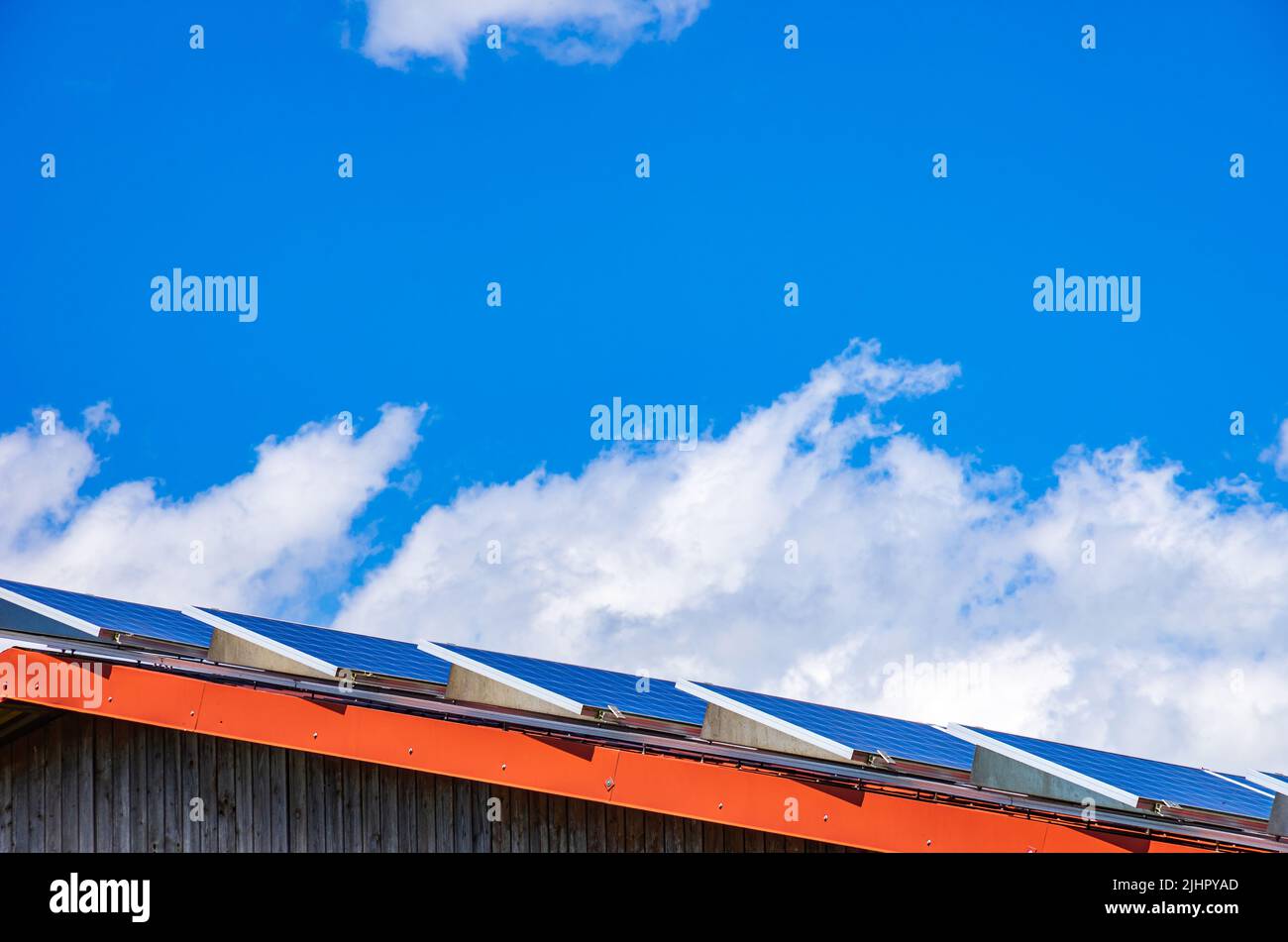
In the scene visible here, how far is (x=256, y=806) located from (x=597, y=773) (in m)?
4.05

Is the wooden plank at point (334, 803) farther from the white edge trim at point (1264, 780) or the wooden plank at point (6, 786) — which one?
the white edge trim at point (1264, 780)

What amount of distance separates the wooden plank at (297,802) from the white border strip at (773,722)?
3.53m

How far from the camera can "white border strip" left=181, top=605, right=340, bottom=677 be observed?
10.5 metres

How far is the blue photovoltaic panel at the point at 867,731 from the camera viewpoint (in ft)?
33.2

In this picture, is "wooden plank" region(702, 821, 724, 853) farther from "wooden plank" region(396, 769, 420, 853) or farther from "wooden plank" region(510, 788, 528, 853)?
"wooden plank" region(396, 769, 420, 853)

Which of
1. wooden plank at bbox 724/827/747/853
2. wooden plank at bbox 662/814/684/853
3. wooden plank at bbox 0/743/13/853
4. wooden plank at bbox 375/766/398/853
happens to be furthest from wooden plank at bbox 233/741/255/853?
wooden plank at bbox 724/827/747/853

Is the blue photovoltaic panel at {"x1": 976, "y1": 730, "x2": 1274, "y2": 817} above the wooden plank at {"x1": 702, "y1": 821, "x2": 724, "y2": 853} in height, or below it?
above

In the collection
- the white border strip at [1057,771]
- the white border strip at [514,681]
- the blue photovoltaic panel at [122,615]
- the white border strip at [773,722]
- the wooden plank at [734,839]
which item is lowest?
the wooden plank at [734,839]

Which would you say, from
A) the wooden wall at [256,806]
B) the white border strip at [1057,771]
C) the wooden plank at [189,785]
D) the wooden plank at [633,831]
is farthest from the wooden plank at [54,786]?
the white border strip at [1057,771]

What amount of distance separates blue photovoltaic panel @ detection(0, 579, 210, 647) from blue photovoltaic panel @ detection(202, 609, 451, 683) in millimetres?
571
